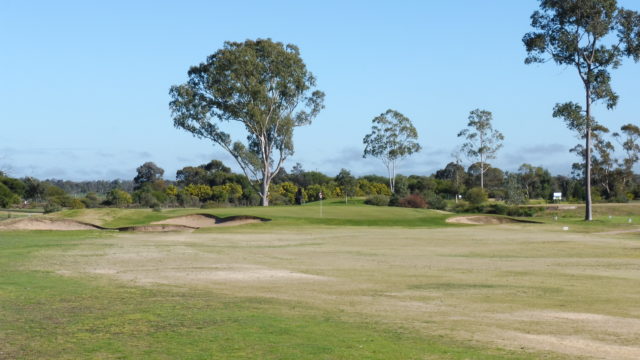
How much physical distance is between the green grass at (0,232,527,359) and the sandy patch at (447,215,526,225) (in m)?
39.3

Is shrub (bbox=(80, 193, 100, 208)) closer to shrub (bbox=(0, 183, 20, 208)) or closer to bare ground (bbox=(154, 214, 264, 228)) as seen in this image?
shrub (bbox=(0, 183, 20, 208))

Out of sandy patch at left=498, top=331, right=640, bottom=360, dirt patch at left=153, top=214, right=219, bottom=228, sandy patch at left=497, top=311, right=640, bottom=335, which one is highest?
dirt patch at left=153, top=214, right=219, bottom=228

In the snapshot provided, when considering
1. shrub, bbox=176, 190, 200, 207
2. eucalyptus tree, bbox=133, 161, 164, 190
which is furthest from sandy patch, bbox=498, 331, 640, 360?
eucalyptus tree, bbox=133, 161, 164, 190

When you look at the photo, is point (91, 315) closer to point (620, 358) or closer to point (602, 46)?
point (620, 358)

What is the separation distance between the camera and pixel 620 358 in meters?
9.61

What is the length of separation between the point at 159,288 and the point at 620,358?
35.0 feet

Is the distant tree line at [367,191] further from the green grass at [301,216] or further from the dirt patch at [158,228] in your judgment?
the dirt patch at [158,228]

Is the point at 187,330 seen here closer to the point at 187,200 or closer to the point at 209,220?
the point at 209,220

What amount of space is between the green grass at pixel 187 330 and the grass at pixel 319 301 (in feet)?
0.10

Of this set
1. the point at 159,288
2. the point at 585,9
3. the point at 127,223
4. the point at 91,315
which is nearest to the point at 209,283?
the point at 159,288

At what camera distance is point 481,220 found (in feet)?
181

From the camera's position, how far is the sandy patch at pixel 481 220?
53.5m

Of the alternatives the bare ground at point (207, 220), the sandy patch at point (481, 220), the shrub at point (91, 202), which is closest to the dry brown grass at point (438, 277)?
the bare ground at point (207, 220)

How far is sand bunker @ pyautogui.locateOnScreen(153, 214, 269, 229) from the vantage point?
50.1 metres
